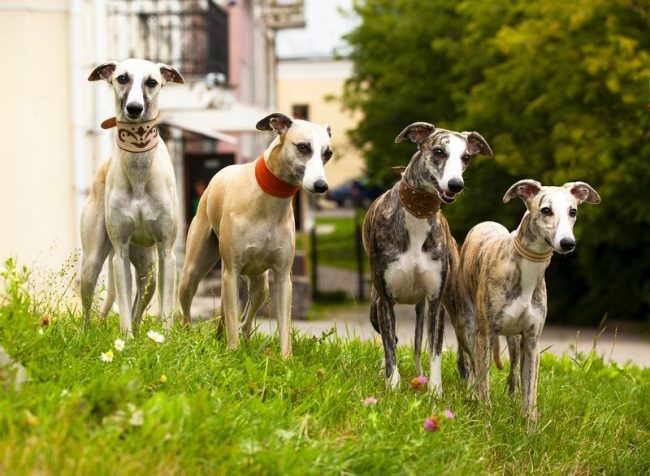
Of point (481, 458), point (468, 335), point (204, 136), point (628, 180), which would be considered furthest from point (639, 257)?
point (481, 458)

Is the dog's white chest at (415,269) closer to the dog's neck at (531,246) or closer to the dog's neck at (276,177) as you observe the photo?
the dog's neck at (531,246)

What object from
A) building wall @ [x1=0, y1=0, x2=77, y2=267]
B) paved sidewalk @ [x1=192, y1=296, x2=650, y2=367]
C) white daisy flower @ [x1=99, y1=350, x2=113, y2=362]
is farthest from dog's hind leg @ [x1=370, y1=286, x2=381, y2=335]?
building wall @ [x1=0, y1=0, x2=77, y2=267]

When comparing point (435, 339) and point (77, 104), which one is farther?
point (77, 104)

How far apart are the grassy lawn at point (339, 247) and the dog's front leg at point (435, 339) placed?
83.7ft

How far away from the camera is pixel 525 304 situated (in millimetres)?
6754

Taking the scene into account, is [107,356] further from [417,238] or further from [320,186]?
[417,238]

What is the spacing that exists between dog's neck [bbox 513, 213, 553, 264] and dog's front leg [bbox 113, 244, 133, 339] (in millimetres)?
2312

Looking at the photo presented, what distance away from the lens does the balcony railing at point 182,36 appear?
19891 mm

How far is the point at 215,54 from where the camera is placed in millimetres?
21375

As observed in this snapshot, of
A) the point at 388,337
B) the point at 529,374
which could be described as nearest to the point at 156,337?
the point at 388,337

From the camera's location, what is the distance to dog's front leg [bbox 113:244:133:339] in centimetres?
691

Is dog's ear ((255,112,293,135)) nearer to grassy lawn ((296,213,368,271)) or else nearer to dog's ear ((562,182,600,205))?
Result: dog's ear ((562,182,600,205))

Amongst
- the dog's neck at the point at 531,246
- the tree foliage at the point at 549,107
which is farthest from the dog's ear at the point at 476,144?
the tree foliage at the point at 549,107

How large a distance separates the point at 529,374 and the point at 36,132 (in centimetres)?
1047
